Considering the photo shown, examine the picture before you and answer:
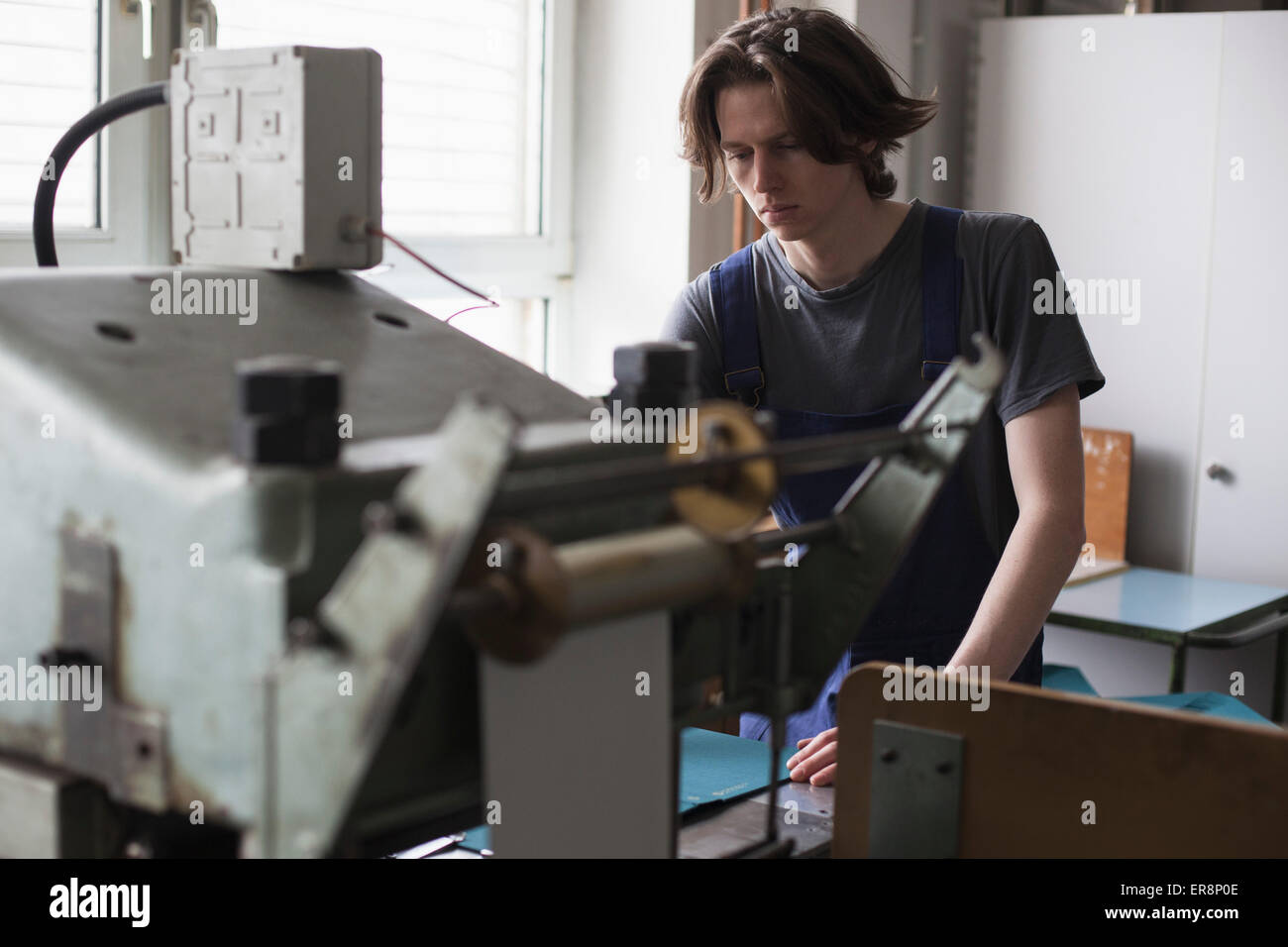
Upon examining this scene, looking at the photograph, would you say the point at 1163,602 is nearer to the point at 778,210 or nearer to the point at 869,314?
the point at 869,314

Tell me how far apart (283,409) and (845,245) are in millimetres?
1086

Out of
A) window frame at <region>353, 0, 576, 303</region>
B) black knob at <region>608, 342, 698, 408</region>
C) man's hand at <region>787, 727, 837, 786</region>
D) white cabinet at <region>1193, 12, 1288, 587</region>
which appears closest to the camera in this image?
black knob at <region>608, 342, 698, 408</region>

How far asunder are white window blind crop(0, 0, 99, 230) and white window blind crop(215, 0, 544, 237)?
0.34 metres

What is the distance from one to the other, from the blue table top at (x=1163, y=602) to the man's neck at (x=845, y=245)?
1.37 meters

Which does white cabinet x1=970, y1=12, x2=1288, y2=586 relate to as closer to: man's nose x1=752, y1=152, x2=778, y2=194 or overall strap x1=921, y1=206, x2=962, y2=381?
overall strap x1=921, y1=206, x2=962, y2=381

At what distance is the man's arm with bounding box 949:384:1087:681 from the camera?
1.43 m

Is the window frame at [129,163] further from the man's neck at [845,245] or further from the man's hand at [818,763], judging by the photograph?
the man's hand at [818,763]

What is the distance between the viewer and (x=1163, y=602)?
297cm

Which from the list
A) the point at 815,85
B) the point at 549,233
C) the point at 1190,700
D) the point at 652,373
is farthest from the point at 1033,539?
the point at 549,233

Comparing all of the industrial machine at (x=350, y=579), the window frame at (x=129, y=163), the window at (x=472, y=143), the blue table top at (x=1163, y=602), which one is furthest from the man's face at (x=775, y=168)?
the blue table top at (x=1163, y=602)

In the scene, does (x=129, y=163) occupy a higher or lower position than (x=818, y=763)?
higher

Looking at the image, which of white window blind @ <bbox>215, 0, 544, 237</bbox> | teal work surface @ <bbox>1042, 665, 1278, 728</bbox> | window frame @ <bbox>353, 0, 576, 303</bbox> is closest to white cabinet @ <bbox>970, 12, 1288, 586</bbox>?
teal work surface @ <bbox>1042, 665, 1278, 728</bbox>

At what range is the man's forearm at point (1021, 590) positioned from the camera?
142 cm
